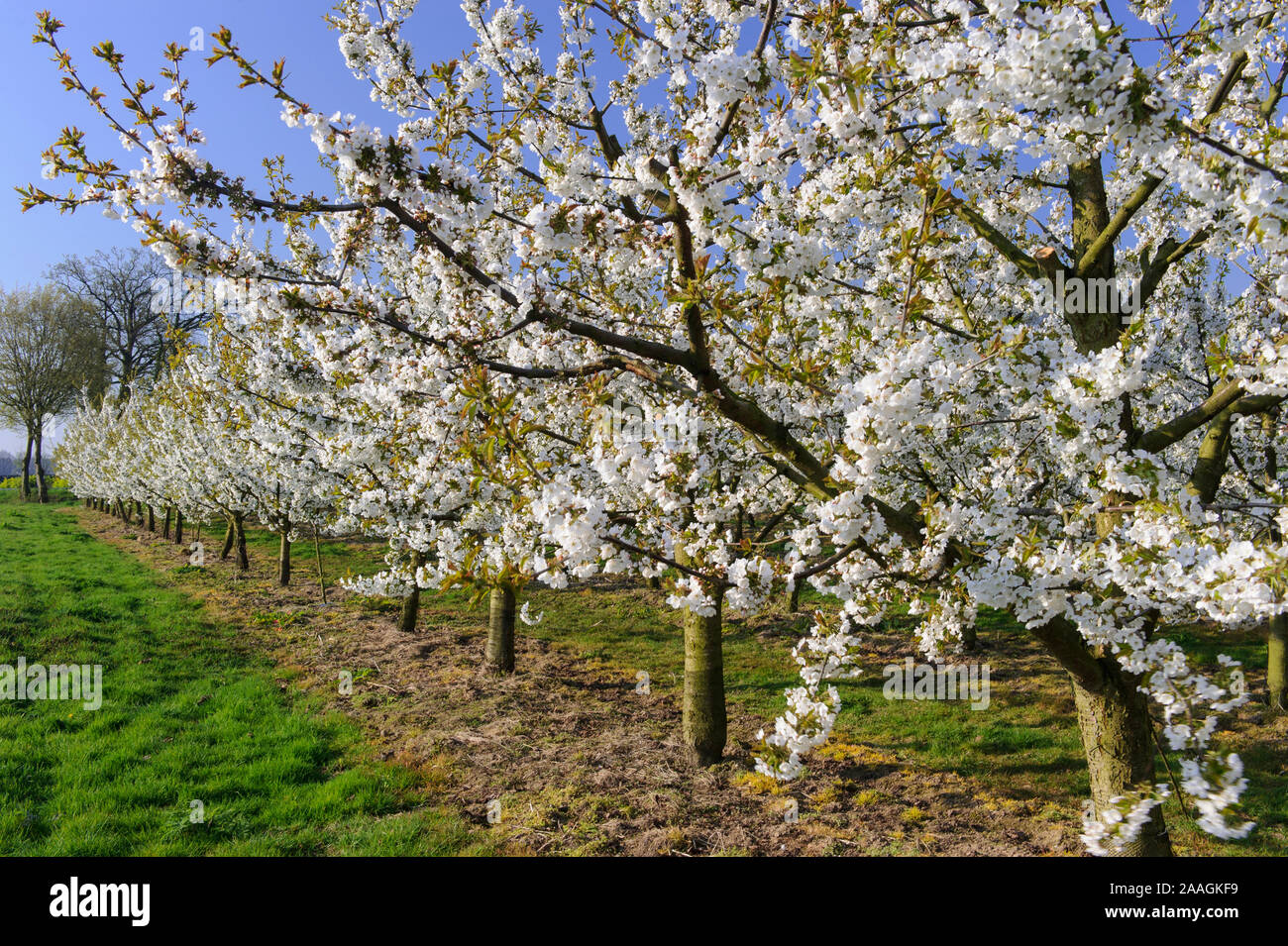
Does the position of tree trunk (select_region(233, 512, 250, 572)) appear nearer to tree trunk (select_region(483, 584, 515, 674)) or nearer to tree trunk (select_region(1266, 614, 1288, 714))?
tree trunk (select_region(483, 584, 515, 674))

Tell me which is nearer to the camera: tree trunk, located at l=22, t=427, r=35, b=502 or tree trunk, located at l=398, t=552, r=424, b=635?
tree trunk, located at l=398, t=552, r=424, b=635

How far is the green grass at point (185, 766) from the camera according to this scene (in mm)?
4520

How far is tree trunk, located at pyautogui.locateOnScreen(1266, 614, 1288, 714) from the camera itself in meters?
8.10

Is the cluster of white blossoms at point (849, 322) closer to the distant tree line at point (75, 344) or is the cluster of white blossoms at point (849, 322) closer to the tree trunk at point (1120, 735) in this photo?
the tree trunk at point (1120, 735)

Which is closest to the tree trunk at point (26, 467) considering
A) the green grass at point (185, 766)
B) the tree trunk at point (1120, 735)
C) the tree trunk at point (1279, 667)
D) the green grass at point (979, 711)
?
the green grass at point (185, 766)

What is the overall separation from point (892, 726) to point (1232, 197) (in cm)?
648

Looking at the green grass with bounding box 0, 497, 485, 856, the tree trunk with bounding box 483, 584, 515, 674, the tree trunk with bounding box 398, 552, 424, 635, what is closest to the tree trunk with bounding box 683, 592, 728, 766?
the green grass with bounding box 0, 497, 485, 856

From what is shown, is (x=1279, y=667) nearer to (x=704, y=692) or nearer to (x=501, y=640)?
(x=704, y=692)

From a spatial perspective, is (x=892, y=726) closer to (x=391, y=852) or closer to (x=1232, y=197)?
(x=391, y=852)

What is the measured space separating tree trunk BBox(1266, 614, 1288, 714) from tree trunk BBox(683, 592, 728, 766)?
731 centimetres

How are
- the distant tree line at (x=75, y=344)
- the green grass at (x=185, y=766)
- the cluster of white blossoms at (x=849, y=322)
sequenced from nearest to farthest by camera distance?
the cluster of white blossoms at (x=849, y=322)
the green grass at (x=185, y=766)
the distant tree line at (x=75, y=344)

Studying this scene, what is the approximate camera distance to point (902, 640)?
1066 cm

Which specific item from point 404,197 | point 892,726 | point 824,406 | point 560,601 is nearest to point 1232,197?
point 824,406

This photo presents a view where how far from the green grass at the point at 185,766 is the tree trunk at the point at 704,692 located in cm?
220
